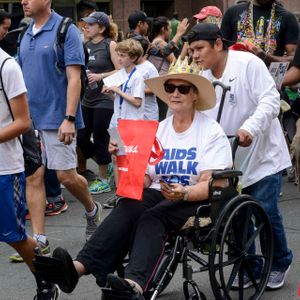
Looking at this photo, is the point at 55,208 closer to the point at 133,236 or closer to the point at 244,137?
the point at 133,236

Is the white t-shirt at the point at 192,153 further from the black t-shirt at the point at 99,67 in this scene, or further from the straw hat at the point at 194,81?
the black t-shirt at the point at 99,67

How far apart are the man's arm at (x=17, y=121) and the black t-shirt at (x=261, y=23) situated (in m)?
2.70

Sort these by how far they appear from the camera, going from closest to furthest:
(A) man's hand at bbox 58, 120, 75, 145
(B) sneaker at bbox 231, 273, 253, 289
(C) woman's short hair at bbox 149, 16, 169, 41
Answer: (B) sneaker at bbox 231, 273, 253, 289, (A) man's hand at bbox 58, 120, 75, 145, (C) woman's short hair at bbox 149, 16, 169, 41

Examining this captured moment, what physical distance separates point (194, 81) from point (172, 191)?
2.31ft

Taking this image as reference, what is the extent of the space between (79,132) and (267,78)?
4376 millimetres

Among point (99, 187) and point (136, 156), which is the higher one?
point (136, 156)

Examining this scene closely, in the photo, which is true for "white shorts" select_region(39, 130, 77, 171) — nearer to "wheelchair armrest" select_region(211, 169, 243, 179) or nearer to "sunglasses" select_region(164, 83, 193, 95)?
"sunglasses" select_region(164, 83, 193, 95)

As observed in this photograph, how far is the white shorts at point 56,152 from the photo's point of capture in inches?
250

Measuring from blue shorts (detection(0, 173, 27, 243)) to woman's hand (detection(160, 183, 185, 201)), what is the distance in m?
0.84

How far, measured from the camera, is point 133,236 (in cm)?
473

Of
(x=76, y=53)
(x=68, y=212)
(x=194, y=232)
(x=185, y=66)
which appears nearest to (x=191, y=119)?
(x=185, y=66)

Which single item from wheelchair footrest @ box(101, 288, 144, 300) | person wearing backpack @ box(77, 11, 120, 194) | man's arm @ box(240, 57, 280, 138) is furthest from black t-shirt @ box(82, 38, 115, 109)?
wheelchair footrest @ box(101, 288, 144, 300)

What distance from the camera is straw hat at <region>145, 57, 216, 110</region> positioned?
487 cm

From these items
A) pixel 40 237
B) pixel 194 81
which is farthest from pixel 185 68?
pixel 40 237
